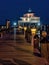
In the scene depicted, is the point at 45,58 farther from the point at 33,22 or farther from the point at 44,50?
the point at 33,22

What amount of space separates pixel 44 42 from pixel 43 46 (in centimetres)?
27

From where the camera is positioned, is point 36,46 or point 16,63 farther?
point 36,46

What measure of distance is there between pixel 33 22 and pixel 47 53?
101550mm

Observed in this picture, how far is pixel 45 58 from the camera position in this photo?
1038 cm

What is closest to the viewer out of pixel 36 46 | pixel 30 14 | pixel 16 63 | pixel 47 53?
pixel 16 63

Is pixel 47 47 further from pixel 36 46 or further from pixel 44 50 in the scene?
pixel 36 46

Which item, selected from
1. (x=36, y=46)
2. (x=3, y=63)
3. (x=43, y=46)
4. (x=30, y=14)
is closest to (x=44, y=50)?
(x=43, y=46)

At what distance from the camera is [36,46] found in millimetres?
14820

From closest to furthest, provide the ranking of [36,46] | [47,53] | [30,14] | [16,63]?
1. [16,63]
2. [47,53]
3. [36,46]
4. [30,14]

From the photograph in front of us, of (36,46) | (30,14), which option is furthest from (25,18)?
(36,46)

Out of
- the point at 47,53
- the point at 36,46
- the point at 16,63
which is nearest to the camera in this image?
the point at 16,63

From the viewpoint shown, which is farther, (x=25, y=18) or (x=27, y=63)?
(x=25, y=18)

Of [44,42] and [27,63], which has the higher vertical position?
[44,42]

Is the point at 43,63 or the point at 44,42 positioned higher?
the point at 44,42
